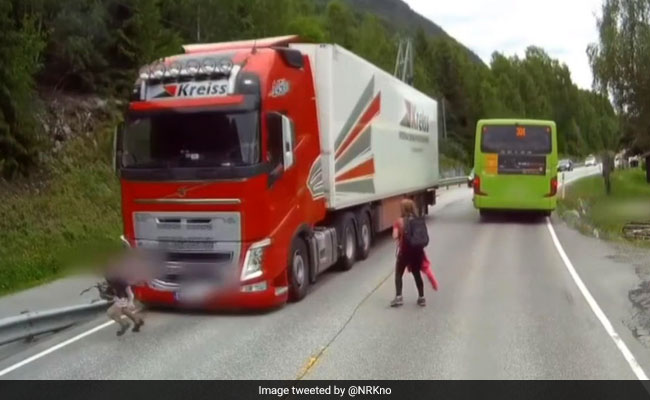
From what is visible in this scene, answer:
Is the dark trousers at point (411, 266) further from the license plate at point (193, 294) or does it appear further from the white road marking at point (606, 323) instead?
the license plate at point (193, 294)

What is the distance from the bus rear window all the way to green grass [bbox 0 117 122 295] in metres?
11.6

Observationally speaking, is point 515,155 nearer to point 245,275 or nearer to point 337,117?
point 337,117

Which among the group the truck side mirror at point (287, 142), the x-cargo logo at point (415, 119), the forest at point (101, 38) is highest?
the forest at point (101, 38)

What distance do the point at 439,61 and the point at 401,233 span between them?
265ft

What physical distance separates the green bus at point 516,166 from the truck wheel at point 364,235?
9.27 meters

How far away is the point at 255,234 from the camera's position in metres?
10.3

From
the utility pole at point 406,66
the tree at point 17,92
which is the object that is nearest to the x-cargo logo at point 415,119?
the tree at point 17,92

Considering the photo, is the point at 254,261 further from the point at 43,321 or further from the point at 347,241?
the point at 347,241

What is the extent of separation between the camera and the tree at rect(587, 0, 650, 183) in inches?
1528

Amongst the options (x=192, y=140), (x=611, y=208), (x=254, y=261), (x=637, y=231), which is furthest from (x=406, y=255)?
(x=611, y=208)

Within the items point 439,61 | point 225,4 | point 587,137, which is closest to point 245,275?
point 225,4

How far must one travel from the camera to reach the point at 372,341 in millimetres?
8852

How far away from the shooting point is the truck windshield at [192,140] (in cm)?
1032
